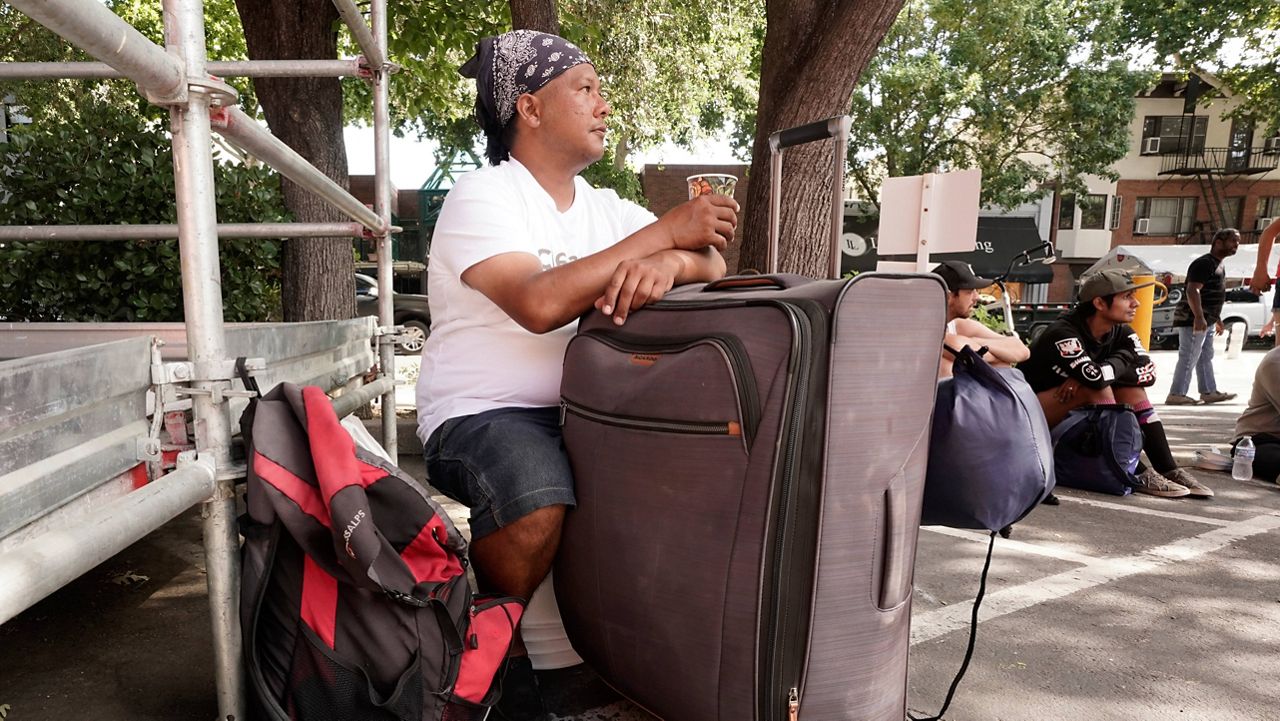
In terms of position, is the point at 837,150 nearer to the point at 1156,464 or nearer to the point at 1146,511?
the point at 1146,511

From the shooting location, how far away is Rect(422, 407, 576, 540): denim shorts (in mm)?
1804

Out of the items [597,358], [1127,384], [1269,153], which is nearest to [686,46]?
[1127,384]

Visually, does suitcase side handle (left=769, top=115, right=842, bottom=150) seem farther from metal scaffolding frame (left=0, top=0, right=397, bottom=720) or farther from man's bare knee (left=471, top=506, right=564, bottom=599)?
metal scaffolding frame (left=0, top=0, right=397, bottom=720)

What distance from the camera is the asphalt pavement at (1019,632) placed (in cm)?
206

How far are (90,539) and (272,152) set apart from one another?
1115mm

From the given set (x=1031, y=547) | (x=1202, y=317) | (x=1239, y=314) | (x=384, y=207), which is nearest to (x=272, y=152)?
(x=384, y=207)

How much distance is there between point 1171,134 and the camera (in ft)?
100

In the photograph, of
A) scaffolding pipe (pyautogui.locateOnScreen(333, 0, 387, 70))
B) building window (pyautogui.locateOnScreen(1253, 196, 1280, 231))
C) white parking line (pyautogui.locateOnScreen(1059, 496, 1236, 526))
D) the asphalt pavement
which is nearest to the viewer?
the asphalt pavement

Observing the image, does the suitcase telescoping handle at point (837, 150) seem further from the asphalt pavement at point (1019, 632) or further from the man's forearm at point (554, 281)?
the asphalt pavement at point (1019, 632)

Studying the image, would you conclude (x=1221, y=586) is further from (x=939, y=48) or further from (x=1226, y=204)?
(x=1226, y=204)

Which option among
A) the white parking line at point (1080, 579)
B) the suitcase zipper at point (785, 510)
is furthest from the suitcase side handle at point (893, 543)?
the white parking line at point (1080, 579)

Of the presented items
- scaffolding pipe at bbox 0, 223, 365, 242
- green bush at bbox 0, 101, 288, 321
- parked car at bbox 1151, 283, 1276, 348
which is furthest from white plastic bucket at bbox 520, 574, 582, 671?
parked car at bbox 1151, 283, 1276, 348

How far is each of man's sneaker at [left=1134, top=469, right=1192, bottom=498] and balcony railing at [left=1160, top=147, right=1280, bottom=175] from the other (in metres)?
30.9

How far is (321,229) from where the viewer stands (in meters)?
3.16
